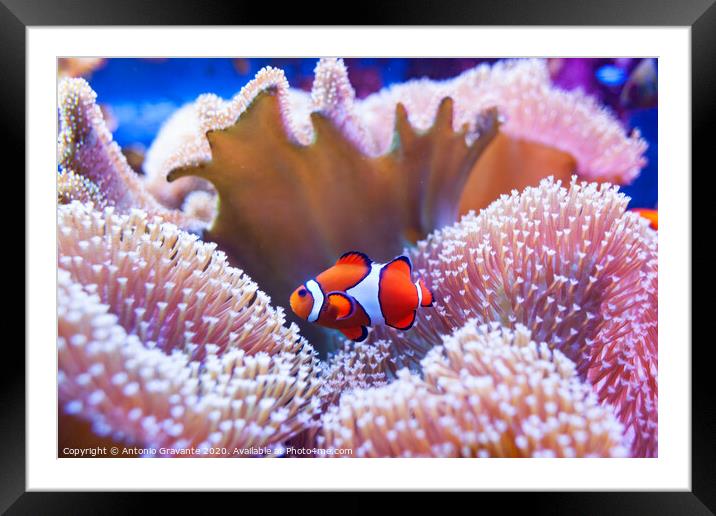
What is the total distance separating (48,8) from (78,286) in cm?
70

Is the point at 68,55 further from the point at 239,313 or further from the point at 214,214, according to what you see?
the point at 239,313

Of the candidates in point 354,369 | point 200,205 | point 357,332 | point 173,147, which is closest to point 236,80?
point 173,147

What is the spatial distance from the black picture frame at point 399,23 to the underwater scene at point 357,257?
104 mm

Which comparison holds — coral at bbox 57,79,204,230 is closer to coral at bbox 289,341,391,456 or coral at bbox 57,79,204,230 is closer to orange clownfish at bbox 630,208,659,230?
coral at bbox 289,341,391,456

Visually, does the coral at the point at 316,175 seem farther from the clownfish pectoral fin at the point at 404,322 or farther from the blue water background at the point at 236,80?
the clownfish pectoral fin at the point at 404,322

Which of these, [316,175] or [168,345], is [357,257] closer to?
[316,175]

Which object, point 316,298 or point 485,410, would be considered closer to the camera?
point 485,410

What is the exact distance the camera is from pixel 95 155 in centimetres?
138

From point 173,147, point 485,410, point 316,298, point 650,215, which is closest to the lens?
point 485,410

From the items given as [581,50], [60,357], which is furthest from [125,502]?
[581,50]

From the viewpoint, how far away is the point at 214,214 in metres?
1.44

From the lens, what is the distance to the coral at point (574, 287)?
4.09 ft

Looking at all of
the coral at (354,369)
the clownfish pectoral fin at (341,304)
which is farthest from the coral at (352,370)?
the clownfish pectoral fin at (341,304)

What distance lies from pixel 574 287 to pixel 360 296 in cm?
56
